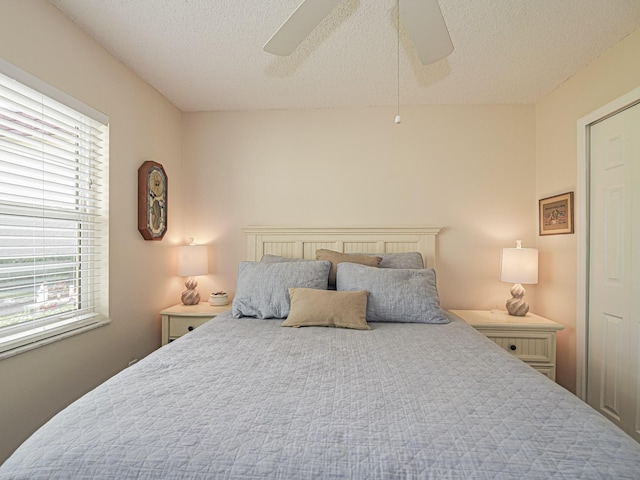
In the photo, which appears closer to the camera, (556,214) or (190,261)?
(556,214)

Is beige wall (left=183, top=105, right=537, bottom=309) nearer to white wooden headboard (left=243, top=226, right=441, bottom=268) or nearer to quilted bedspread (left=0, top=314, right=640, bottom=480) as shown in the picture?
white wooden headboard (left=243, top=226, right=441, bottom=268)

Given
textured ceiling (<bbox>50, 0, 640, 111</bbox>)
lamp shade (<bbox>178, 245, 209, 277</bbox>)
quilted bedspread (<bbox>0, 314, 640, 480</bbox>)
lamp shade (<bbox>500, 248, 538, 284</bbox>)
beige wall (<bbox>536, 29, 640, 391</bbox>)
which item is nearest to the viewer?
quilted bedspread (<bbox>0, 314, 640, 480</bbox>)

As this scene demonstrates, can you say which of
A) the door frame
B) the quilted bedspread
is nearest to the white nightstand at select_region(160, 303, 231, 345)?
the quilted bedspread

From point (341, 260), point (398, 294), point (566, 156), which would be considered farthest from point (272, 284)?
point (566, 156)

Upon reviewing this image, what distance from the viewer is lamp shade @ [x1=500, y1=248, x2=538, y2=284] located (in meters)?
2.47

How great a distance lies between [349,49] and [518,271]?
1.98 meters

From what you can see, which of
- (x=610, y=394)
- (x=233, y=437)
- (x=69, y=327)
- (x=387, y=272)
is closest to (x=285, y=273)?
(x=387, y=272)

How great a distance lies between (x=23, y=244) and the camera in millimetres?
1578

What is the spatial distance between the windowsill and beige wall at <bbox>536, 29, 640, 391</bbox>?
3142 mm

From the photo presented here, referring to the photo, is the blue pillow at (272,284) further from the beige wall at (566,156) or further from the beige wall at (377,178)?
the beige wall at (566,156)

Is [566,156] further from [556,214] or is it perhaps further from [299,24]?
[299,24]

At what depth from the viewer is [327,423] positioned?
0.90 metres

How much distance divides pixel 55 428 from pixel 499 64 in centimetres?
287

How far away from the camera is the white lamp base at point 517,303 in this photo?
2520mm
